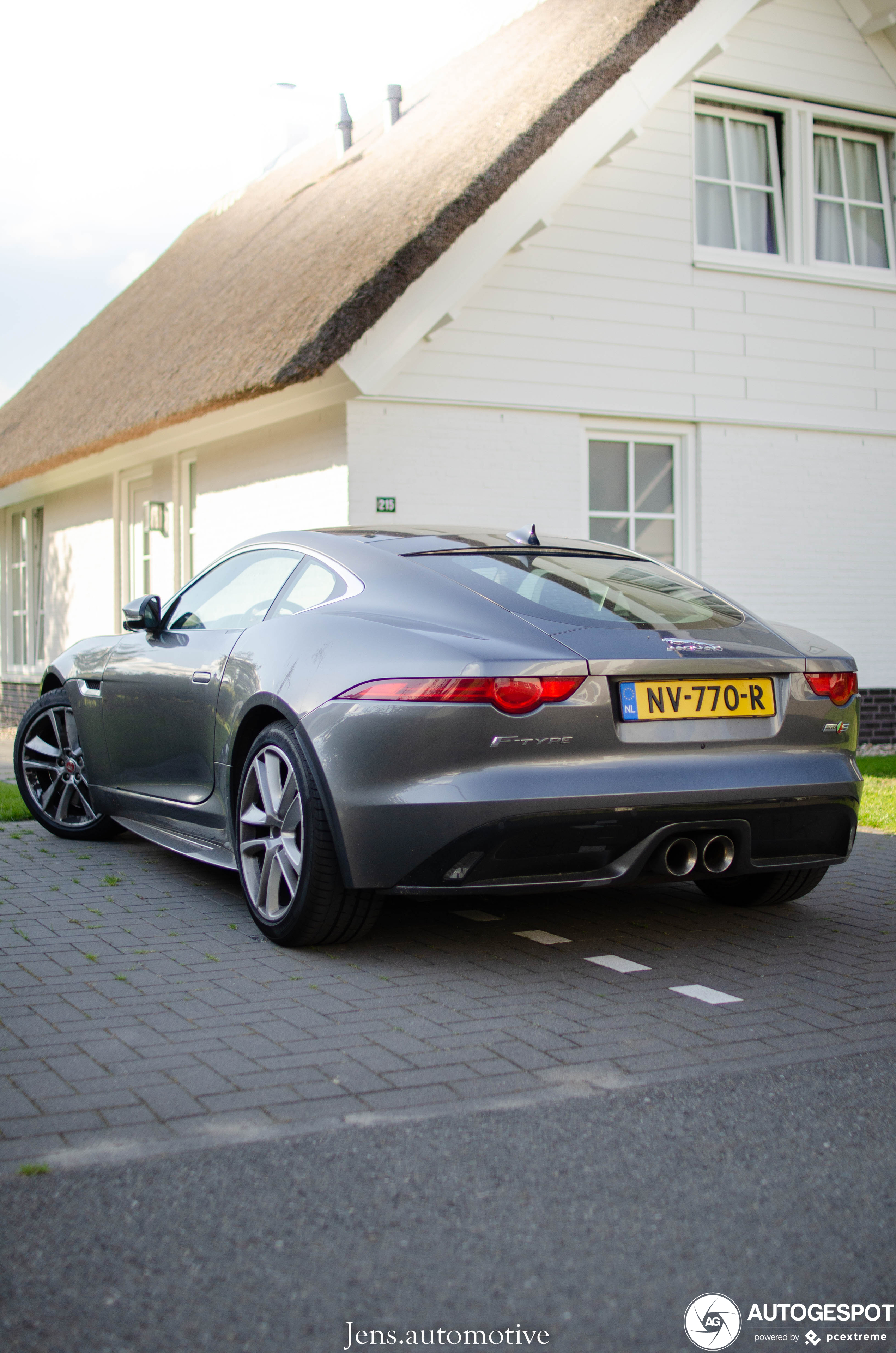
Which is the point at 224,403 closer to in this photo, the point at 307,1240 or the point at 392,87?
the point at 392,87

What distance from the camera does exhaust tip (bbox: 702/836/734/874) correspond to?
427 cm

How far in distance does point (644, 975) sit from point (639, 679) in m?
0.97

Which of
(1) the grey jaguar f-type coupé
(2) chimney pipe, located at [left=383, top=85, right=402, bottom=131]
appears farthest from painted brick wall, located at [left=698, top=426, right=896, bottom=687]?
(1) the grey jaguar f-type coupé

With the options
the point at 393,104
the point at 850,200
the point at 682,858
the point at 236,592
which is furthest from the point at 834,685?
the point at 393,104

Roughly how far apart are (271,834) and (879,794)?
5386 mm

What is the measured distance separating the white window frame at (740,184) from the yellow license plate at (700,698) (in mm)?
8226

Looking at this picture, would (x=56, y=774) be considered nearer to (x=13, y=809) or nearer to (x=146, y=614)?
(x=13, y=809)

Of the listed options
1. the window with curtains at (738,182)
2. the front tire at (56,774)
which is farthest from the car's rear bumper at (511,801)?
the window with curtains at (738,182)

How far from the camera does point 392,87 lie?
14.2 m

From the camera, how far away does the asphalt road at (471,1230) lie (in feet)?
7.04

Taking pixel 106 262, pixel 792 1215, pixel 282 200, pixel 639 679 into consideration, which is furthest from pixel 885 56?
pixel 106 262

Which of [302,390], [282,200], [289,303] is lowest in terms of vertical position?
[302,390]

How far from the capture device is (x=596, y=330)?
11.0 m

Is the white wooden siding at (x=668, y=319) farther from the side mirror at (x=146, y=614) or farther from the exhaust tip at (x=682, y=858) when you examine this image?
the exhaust tip at (x=682, y=858)
